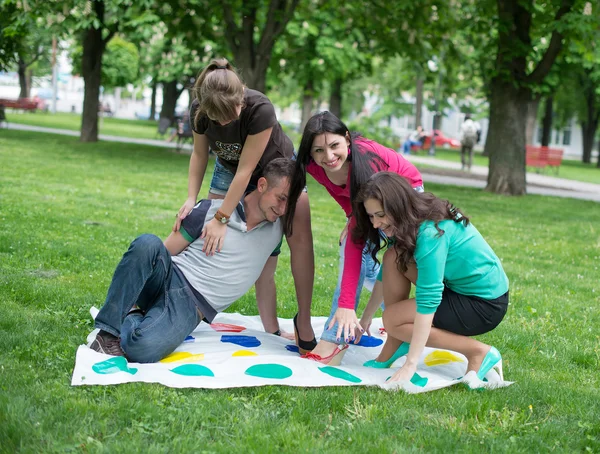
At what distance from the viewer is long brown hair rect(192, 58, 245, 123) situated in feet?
12.7

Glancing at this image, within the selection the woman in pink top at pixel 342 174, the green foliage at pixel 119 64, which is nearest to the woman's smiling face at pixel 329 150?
the woman in pink top at pixel 342 174

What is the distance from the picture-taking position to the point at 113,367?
148 inches

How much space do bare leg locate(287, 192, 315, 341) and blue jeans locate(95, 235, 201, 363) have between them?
0.64m

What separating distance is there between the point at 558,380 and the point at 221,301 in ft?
6.39

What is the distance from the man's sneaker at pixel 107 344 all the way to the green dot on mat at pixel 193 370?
326mm

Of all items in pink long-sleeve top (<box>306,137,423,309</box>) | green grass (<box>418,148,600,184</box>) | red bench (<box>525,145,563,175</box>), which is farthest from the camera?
green grass (<box>418,148,600,184</box>)

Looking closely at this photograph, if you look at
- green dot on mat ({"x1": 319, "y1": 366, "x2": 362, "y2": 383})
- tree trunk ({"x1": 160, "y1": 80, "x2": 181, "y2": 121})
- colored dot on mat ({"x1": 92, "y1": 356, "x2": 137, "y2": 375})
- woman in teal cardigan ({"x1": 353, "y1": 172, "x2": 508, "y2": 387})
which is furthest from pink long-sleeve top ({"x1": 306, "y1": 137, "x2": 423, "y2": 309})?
tree trunk ({"x1": 160, "y1": 80, "x2": 181, "y2": 121})

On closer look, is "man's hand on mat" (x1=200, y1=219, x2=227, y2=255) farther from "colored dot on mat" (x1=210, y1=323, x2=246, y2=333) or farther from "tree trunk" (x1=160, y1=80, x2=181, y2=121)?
"tree trunk" (x1=160, y1=80, x2=181, y2=121)

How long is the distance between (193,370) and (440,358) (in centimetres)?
154

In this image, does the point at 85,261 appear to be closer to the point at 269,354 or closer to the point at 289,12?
the point at 269,354

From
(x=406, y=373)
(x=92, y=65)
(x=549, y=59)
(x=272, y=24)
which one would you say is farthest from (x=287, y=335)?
(x=92, y=65)

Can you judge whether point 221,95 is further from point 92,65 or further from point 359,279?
point 92,65

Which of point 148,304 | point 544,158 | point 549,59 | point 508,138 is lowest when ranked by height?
point 148,304

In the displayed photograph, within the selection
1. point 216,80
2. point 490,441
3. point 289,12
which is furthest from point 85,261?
point 289,12
